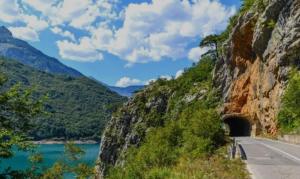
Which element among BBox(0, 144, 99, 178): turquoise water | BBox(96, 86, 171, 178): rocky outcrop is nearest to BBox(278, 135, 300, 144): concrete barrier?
BBox(0, 144, 99, 178): turquoise water

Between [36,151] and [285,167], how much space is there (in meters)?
10.5

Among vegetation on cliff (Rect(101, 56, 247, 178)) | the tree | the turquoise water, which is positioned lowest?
the turquoise water

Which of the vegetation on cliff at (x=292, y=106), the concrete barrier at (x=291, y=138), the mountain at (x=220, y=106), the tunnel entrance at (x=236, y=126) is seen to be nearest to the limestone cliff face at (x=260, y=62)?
the mountain at (x=220, y=106)

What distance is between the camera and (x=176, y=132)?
131 ft

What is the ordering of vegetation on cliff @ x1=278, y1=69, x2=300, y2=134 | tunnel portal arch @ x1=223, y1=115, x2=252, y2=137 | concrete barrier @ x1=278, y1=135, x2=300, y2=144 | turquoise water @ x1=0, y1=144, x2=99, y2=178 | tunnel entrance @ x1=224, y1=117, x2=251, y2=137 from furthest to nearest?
tunnel entrance @ x1=224, y1=117, x2=251, y2=137 → tunnel portal arch @ x1=223, y1=115, x2=252, y2=137 → vegetation on cliff @ x1=278, y1=69, x2=300, y2=134 → concrete barrier @ x1=278, y1=135, x2=300, y2=144 → turquoise water @ x1=0, y1=144, x2=99, y2=178

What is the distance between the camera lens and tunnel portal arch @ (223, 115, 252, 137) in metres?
68.9

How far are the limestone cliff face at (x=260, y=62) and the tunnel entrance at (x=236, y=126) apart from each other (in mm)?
4219

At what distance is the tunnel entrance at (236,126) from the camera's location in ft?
235

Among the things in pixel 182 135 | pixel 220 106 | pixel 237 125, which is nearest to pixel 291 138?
pixel 182 135

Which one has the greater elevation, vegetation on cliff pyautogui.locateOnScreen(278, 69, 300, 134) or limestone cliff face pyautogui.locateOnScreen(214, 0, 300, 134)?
limestone cliff face pyautogui.locateOnScreen(214, 0, 300, 134)

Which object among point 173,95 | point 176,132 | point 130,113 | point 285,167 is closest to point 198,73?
point 173,95

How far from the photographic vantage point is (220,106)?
71.4 m

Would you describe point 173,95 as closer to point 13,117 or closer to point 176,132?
point 176,132

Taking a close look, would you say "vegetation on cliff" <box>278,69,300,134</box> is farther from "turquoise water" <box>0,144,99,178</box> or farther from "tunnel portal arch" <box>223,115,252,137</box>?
"tunnel portal arch" <box>223,115,252,137</box>
